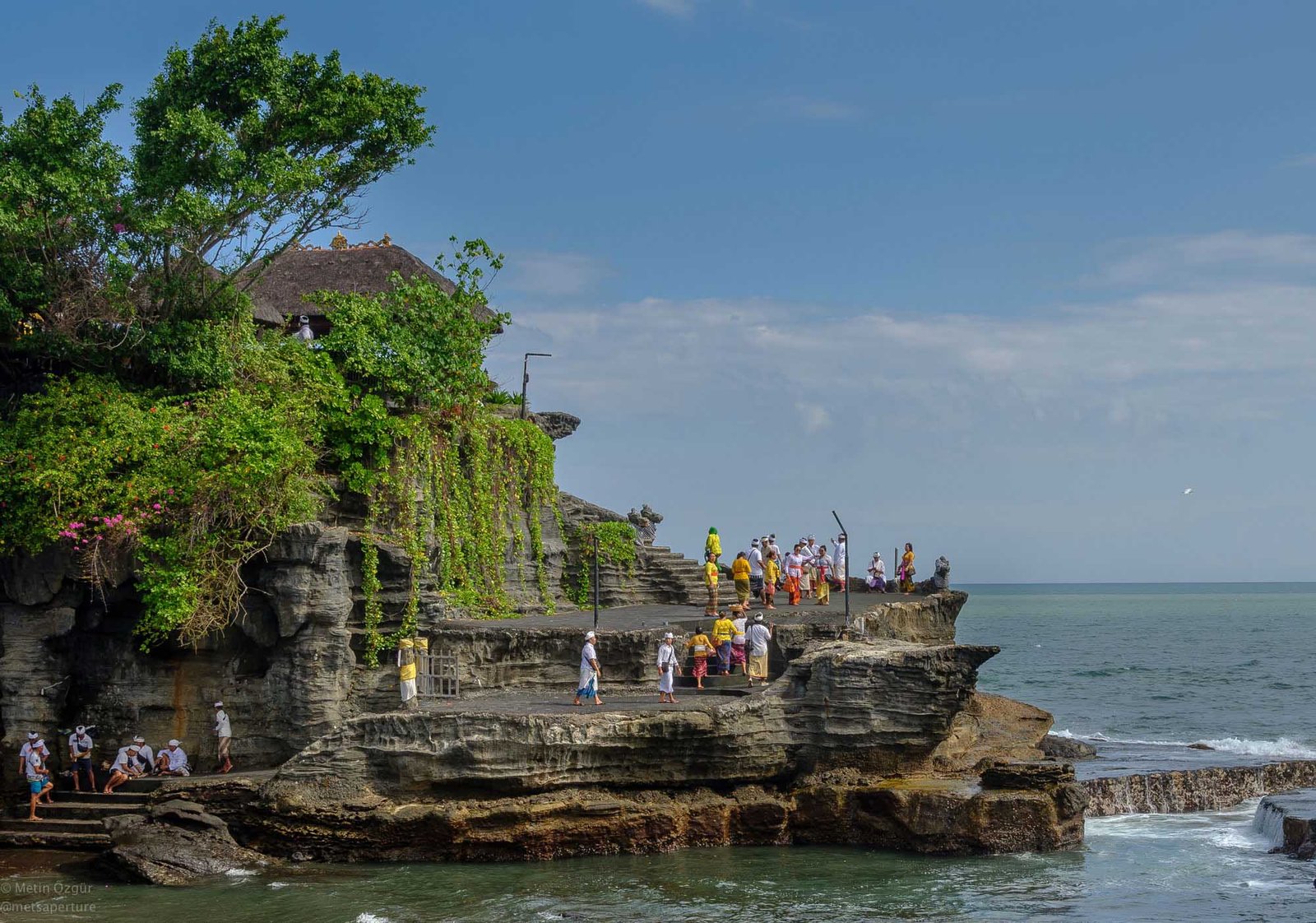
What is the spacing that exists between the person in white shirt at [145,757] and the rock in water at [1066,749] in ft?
63.3

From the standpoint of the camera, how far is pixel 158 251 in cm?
2259

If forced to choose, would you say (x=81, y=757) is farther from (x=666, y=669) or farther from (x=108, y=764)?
(x=666, y=669)

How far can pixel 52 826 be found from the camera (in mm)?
20109

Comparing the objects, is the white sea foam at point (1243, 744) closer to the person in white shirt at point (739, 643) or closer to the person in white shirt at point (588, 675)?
the person in white shirt at point (739, 643)

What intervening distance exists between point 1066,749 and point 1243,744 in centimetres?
667

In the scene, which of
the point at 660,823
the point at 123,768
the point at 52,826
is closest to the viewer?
the point at 660,823

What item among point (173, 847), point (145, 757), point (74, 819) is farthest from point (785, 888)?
point (74, 819)

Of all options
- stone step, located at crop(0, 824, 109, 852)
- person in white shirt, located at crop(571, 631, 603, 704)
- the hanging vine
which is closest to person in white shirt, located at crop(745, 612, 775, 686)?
person in white shirt, located at crop(571, 631, 603, 704)

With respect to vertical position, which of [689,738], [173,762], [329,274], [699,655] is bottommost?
[173,762]

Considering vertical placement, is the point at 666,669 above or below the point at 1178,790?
above

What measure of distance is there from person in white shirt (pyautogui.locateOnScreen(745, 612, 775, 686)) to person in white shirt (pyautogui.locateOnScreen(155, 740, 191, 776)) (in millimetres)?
9797

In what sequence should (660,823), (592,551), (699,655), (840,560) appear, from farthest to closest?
(840,560) → (592,551) → (699,655) → (660,823)

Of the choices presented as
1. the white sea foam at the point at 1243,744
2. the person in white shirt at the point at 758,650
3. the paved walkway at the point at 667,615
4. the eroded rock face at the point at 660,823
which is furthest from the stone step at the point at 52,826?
the white sea foam at the point at 1243,744

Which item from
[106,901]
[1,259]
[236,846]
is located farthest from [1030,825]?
[1,259]
